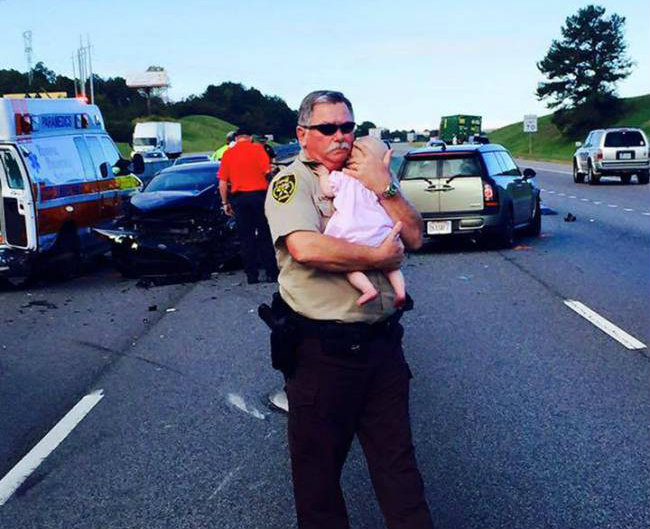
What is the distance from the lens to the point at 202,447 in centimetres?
602

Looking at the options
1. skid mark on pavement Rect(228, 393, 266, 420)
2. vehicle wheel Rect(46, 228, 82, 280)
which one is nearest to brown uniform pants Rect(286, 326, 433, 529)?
skid mark on pavement Rect(228, 393, 266, 420)

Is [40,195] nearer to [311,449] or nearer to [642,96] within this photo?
[311,449]

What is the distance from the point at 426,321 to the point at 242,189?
Answer: 4.00 meters

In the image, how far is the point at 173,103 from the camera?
589 feet

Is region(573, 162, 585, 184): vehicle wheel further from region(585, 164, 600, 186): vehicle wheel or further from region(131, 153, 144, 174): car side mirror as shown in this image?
region(131, 153, 144, 174): car side mirror

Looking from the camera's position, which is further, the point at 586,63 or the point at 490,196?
the point at 586,63

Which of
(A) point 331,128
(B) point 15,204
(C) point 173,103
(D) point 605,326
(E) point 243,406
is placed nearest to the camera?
(A) point 331,128

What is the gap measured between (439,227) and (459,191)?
0.66 metres

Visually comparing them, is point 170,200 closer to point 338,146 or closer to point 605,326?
point 605,326

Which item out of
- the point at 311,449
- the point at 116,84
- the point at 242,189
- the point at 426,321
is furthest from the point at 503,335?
the point at 116,84

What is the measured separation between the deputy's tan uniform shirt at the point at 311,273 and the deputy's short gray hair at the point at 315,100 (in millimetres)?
153

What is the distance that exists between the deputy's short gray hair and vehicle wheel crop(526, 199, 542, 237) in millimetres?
15635

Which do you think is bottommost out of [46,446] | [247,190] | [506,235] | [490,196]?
[506,235]

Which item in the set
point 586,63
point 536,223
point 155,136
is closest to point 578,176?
point 536,223
